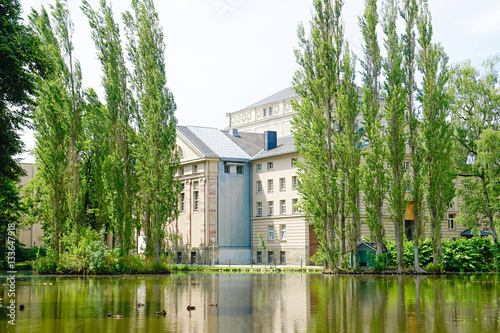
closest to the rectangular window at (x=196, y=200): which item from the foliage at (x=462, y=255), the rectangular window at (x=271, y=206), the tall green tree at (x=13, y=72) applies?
the rectangular window at (x=271, y=206)

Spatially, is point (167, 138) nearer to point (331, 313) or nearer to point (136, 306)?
point (136, 306)

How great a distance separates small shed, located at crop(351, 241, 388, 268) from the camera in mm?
37688

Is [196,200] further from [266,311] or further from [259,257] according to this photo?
[266,311]

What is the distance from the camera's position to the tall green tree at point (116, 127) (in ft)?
127

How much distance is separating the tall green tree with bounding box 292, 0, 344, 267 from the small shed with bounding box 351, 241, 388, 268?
1528 millimetres

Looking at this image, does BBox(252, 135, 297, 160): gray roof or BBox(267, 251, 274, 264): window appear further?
BBox(267, 251, 274, 264): window

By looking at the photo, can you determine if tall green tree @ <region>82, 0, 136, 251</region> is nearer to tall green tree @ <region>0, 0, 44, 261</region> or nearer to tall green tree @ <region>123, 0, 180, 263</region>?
tall green tree @ <region>123, 0, 180, 263</region>

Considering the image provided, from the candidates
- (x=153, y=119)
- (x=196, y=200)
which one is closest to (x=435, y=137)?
(x=153, y=119)

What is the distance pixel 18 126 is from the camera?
21547 mm

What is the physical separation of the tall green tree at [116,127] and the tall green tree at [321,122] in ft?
39.0

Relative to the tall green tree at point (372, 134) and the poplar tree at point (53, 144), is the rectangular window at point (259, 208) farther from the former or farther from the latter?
the poplar tree at point (53, 144)

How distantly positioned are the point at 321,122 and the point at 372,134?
3.38 meters

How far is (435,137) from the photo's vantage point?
123ft

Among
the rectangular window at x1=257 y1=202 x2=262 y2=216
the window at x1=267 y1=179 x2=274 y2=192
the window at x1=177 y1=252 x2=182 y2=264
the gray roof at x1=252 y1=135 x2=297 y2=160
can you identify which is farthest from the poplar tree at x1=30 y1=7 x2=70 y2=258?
the rectangular window at x1=257 y1=202 x2=262 y2=216
